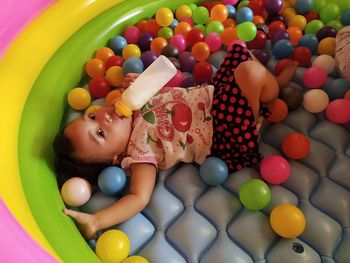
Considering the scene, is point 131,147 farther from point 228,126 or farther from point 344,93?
point 344,93

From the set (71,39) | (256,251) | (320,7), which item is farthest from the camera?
(320,7)

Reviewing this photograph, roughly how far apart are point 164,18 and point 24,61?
475 millimetres

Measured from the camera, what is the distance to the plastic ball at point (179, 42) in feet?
4.18

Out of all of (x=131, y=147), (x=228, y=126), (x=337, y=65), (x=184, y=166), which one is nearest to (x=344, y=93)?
(x=337, y=65)

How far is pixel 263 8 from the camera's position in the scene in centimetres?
137

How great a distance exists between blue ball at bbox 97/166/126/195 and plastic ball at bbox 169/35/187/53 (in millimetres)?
485

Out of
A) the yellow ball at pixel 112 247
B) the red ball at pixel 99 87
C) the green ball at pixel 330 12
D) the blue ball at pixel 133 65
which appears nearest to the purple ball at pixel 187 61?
the blue ball at pixel 133 65

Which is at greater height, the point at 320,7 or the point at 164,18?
the point at 164,18

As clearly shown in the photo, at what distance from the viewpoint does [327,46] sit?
1162mm

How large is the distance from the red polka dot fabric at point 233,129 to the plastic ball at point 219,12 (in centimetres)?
42

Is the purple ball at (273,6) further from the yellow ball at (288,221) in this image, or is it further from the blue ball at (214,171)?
the yellow ball at (288,221)

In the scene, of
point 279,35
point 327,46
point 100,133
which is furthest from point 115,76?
point 327,46

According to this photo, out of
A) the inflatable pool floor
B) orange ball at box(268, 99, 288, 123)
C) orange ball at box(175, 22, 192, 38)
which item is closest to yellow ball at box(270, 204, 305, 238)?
the inflatable pool floor

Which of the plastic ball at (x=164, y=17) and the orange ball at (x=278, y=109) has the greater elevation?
the plastic ball at (x=164, y=17)
